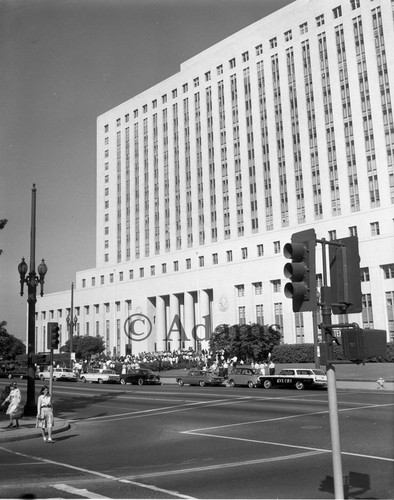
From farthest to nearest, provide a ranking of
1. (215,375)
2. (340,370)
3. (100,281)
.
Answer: (100,281), (340,370), (215,375)

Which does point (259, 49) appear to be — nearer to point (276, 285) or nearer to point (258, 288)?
point (276, 285)

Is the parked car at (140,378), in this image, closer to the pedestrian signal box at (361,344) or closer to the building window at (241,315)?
the building window at (241,315)

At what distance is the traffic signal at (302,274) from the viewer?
700 centimetres

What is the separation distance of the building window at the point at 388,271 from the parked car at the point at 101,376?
1349 inches

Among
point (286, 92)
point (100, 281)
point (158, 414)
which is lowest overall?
point (158, 414)

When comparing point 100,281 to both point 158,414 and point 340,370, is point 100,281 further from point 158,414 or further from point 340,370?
point 158,414

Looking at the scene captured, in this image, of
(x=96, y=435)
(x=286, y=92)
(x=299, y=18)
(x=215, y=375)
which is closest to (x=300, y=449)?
(x=96, y=435)

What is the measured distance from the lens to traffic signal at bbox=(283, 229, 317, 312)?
7.00 m

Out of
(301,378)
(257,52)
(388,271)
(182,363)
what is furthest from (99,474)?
(257,52)

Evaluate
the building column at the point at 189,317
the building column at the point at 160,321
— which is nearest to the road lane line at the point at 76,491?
the building column at the point at 189,317

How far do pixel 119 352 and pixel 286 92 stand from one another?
175 ft

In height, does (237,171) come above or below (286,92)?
below

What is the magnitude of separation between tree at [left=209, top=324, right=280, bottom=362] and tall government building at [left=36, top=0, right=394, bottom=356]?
1014 centimetres

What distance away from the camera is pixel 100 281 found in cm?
10856
